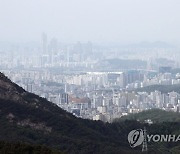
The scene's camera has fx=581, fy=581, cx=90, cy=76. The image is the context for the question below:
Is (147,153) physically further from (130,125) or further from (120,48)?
(120,48)

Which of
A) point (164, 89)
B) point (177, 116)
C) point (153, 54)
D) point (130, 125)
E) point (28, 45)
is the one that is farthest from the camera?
point (28, 45)

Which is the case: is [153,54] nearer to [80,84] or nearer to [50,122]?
[80,84]

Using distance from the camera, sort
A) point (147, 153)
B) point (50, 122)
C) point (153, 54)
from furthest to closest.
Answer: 1. point (153, 54)
2. point (50, 122)
3. point (147, 153)

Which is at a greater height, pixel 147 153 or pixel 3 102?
pixel 3 102

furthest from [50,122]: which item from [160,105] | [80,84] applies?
[80,84]

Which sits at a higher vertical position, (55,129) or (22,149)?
(22,149)

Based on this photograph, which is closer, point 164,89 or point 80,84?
point 164,89

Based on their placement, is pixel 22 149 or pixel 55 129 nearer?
pixel 22 149

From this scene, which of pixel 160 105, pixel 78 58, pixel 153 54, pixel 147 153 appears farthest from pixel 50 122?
pixel 153 54

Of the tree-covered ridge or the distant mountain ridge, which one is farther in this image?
the distant mountain ridge

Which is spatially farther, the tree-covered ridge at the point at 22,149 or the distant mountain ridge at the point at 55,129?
the distant mountain ridge at the point at 55,129
